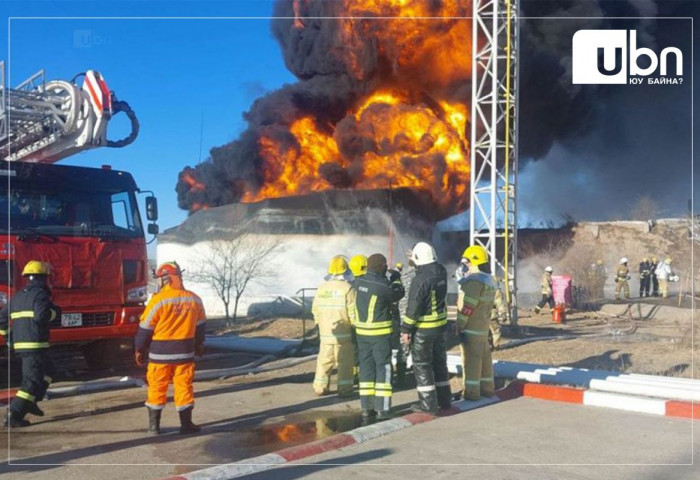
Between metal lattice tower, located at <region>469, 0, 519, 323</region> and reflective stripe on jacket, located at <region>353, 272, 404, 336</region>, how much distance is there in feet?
29.5

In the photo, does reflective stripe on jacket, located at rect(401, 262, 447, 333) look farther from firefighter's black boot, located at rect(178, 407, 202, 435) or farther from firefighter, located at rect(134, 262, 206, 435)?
firefighter's black boot, located at rect(178, 407, 202, 435)

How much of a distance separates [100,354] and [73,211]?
2.38 metres

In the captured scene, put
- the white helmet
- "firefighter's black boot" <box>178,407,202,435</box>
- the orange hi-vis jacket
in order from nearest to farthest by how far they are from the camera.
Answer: the orange hi-vis jacket → "firefighter's black boot" <box>178,407,202,435</box> → the white helmet

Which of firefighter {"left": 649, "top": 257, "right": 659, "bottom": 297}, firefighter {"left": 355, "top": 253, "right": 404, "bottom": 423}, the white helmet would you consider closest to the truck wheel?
firefighter {"left": 355, "top": 253, "right": 404, "bottom": 423}

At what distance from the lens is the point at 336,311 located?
23.7ft

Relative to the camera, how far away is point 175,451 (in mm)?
4980

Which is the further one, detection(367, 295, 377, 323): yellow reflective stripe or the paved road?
detection(367, 295, 377, 323): yellow reflective stripe

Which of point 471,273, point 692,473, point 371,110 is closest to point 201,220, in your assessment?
point 371,110

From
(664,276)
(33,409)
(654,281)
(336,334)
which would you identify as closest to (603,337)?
(336,334)

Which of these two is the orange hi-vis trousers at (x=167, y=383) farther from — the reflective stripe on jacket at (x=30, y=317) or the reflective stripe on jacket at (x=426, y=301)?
the reflective stripe on jacket at (x=426, y=301)

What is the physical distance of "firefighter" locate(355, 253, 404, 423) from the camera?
602 centimetres

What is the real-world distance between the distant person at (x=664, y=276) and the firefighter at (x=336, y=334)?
51.2 ft

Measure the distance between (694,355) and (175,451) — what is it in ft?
27.9

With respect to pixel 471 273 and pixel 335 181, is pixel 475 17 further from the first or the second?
pixel 471 273
